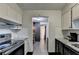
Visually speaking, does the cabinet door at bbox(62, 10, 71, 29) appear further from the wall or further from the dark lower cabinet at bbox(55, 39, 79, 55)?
the wall

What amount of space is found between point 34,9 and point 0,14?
327 centimetres

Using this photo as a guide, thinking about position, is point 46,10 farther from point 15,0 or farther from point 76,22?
point 15,0

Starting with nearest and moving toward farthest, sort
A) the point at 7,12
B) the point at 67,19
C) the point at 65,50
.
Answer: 1. the point at 7,12
2. the point at 65,50
3. the point at 67,19

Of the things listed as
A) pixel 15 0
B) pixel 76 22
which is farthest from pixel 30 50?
pixel 15 0

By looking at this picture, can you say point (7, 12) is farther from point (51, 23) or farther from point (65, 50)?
point (51, 23)

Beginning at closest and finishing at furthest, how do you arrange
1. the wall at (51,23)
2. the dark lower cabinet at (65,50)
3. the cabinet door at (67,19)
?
the dark lower cabinet at (65,50), the cabinet door at (67,19), the wall at (51,23)

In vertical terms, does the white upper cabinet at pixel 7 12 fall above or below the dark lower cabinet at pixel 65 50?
above

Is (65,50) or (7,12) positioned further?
(65,50)

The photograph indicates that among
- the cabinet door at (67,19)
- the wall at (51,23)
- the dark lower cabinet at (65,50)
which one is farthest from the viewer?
the wall at (51,23)

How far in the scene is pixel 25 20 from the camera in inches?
216

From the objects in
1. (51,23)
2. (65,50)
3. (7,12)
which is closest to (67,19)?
(65,50)

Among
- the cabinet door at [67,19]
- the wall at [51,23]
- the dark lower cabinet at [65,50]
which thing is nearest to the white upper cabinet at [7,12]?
the dark lower cabinet at [65,50]

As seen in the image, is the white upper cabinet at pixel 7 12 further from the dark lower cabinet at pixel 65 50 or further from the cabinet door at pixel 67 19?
the cabinet door at pixel 67 19

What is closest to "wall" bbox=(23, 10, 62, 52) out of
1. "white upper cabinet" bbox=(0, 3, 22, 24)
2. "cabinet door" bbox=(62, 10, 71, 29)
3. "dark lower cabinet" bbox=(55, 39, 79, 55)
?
"cabinet door" bbox=(62, 10, 71, 29)
